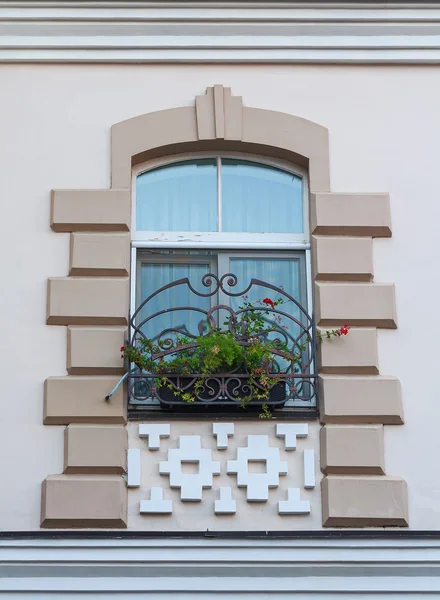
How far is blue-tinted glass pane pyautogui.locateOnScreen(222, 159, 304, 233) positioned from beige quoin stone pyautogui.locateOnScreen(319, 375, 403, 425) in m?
1.32

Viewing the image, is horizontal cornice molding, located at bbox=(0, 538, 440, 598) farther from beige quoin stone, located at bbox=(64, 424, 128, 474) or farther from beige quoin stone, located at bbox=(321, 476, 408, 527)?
beige quoin stone, located at bbox=(64, 424, 128, 474)

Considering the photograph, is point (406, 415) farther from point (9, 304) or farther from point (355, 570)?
point (9, 304)

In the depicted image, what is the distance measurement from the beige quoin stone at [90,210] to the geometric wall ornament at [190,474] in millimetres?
1653

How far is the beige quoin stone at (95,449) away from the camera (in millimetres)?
7059

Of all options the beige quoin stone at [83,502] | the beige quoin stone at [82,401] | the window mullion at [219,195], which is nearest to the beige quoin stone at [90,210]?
the window mullion at [219,195]

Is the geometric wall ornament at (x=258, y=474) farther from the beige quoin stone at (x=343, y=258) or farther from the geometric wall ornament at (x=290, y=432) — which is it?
the beige quoin stone at (x=343, y=258)

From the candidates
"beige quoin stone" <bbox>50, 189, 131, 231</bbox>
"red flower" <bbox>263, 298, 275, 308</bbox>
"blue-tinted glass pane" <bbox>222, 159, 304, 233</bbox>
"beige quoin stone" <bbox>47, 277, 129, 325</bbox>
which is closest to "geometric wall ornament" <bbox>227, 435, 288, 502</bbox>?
"red flower" <bbox>263, 298, 275, 308</bbox>

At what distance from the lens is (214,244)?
782cm

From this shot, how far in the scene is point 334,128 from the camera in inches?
314

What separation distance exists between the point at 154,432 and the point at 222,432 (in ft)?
1.52

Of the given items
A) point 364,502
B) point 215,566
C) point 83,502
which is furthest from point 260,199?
point 215,566

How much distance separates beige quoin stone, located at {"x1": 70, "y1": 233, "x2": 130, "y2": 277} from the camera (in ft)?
24.6

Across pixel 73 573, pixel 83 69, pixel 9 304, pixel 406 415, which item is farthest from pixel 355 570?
pixel 83 69

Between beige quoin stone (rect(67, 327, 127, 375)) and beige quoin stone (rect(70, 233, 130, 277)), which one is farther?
beige quoin stone (rect(70, 233, 130, 277))
